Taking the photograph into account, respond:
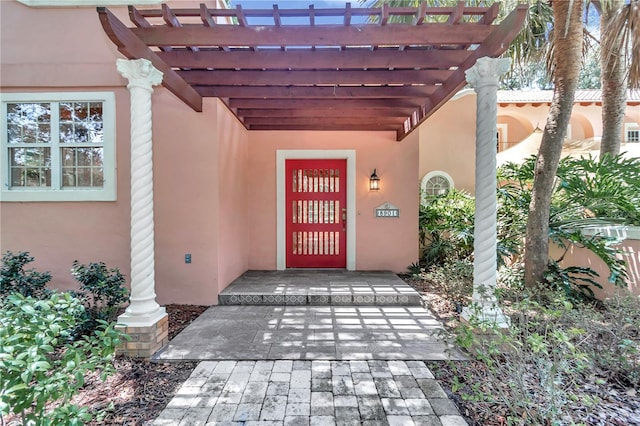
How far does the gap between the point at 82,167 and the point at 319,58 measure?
3.71 metres

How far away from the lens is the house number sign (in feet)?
18.8

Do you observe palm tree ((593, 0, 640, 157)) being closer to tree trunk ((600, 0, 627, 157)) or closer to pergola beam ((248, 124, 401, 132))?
tree trunk ((600, 0, 627, 157))

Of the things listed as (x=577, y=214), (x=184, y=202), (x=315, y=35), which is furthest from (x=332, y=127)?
(x=577, y=214)

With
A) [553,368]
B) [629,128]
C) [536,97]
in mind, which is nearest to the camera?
[553,368]

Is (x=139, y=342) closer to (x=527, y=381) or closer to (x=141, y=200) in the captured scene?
(x=141, y=200)

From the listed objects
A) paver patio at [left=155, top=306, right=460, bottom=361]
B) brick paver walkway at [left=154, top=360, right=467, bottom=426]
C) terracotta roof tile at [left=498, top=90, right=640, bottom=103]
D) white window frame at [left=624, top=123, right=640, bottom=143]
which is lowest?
brick paver walkway at [left=154, top=360, right=467, bottom=426]

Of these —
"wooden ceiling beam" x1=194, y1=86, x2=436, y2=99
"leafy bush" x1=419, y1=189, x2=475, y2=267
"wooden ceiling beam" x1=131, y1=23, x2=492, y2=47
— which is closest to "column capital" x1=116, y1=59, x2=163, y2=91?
"wooden ceiling beam" x1=131, y1=23, x2=492, y2=47

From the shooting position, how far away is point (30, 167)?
4.34 m

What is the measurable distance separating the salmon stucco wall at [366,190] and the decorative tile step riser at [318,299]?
5.01ft

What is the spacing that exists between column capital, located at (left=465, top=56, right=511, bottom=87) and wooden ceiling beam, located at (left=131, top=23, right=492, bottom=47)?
23cm

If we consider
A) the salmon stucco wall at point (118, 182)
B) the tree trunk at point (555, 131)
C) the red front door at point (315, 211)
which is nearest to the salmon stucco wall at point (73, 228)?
the salmon stucco wall at point (118, 182)

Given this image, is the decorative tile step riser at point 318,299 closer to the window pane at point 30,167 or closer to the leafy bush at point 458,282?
the leafy bush at point 458,282

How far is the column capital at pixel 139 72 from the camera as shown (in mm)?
2857

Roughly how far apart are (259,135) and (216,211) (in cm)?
213
